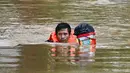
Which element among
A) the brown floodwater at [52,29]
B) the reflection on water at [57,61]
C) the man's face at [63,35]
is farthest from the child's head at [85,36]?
the reflection on water at [57,61]

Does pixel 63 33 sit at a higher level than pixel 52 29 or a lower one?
higher

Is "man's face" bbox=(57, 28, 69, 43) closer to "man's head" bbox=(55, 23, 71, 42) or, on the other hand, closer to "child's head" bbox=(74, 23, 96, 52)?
"man's head" bbox=(55, 23, 71, 42)

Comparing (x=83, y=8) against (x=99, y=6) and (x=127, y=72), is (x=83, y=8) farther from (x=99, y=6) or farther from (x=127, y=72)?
(x=127, y=72)

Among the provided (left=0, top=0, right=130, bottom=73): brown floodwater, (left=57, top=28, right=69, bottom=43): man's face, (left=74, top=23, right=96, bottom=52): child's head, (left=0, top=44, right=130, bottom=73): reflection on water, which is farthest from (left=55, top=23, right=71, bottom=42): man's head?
(left=0, top=44, right=130, bottom=73): reflection on water

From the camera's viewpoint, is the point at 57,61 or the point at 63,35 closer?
the point at 57,61

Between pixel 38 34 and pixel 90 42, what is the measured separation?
2.88m

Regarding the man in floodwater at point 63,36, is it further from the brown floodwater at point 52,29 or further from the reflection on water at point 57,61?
the reflection on water at point 57,61

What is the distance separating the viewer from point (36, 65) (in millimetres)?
5898

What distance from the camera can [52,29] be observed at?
11.5 metres

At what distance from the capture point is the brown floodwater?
5.94 m

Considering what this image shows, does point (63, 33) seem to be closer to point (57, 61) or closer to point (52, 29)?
point (57, 61)

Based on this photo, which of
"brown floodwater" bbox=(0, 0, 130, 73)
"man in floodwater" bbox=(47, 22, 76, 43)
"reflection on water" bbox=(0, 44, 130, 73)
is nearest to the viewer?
"reflection on water" bbox=(0, 44, 130, 73)

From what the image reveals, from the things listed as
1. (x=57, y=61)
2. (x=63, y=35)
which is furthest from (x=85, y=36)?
(x=57, y=61)

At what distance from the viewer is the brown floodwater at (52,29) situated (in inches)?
234
